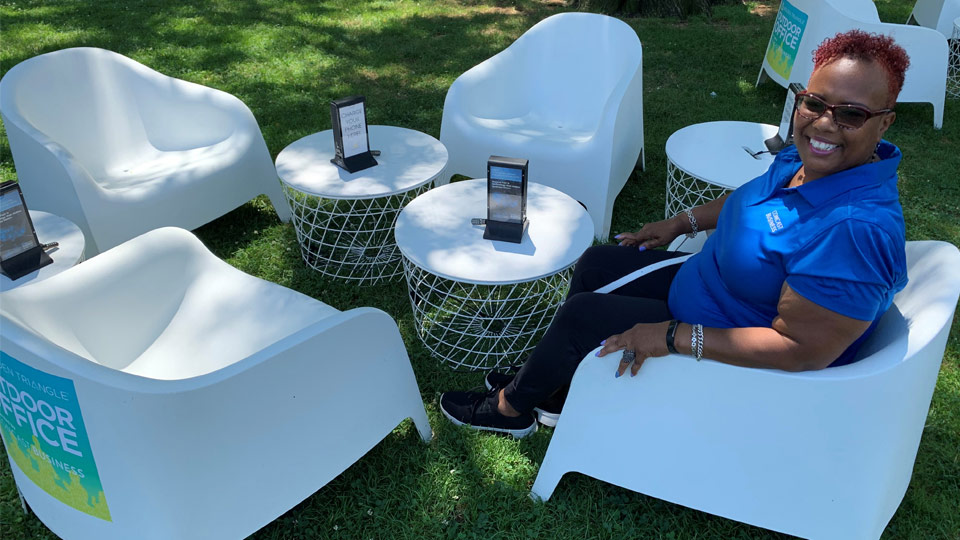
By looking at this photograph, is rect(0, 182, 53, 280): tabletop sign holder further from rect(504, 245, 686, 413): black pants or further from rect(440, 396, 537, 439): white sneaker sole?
rect(504, 245, 686, 413): black pants

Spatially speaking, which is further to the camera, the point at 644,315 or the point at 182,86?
the point at 182,86

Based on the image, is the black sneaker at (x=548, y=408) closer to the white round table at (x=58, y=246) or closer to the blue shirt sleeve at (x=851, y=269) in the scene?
the blue shirt sleeve at (x=851, y=269)

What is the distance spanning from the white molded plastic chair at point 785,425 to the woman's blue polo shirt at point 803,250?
13 cm

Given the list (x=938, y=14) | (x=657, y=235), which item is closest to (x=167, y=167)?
(x=657, y=235)

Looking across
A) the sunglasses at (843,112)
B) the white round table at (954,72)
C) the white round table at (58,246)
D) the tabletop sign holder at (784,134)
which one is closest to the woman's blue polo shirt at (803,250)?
the sunglasses at (843,112)

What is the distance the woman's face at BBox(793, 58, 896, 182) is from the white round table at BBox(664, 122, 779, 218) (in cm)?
126

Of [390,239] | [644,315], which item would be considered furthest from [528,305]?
[644,315]

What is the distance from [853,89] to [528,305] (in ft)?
5.68

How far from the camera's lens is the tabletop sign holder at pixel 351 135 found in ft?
9.70

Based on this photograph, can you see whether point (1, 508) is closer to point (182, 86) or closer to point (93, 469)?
point (93, 469)

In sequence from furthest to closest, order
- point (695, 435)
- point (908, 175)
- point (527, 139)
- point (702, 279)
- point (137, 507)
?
point (908, 175), point (527, 139), point (702, 279), point (695, 435), point (137, 507)

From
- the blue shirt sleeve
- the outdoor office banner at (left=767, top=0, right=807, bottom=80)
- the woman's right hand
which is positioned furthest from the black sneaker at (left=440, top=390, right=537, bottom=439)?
the outdoor office banner at (left=767, top=0, right=807, bottom=80)

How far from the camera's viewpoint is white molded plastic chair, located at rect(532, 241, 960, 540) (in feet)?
5.29

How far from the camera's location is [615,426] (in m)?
1.89
